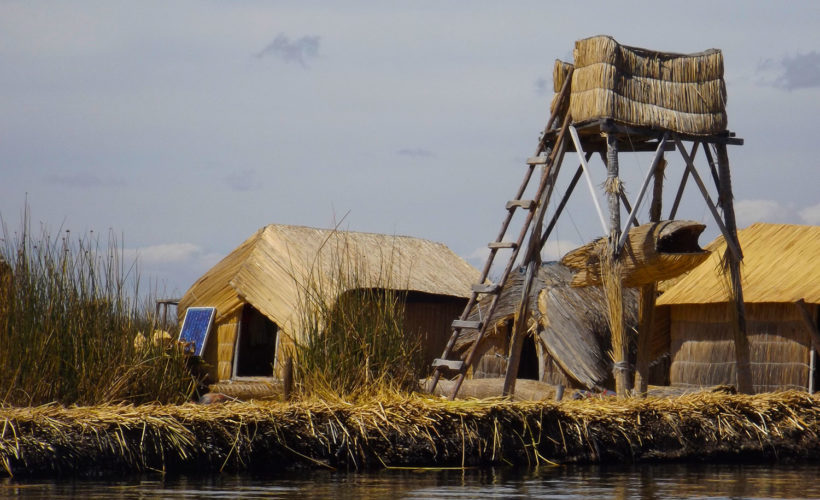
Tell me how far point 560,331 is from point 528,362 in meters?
3.61

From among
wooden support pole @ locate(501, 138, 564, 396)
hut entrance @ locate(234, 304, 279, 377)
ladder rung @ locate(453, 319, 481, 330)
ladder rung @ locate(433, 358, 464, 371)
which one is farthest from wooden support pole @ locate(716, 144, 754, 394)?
hut entrance @ locate(234, 304, 279, 377)

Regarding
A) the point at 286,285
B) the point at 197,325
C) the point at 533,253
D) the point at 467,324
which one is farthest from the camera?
the point at 197,325

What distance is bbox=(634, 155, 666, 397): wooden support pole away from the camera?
14172mm

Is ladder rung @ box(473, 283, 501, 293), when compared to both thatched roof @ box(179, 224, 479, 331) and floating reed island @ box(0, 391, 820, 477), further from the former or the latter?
thatched roof @ box(179, 224, 479, 331)

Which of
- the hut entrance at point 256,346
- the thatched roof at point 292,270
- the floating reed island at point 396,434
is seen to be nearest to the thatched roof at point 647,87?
the floating reed island at point 396,434

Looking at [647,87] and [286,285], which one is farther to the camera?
[286,285]

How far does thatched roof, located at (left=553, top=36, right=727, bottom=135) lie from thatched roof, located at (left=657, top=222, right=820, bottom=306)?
9.23ft

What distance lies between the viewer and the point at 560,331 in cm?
1772

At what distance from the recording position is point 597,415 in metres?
11.6

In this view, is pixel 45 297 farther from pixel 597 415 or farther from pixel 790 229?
pixel 790 229

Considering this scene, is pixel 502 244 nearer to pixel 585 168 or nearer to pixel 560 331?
pixel 585 168

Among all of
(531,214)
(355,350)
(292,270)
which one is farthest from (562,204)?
(292,270)

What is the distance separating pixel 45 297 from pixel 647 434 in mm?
5683

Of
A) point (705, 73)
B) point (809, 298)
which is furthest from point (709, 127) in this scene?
point (809, 298)
